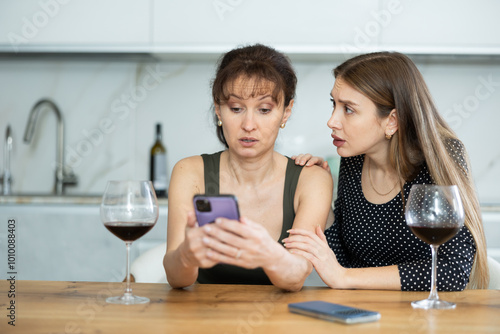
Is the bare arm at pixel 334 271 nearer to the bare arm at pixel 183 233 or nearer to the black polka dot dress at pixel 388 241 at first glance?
the black polka dot dress at pixel 388 241

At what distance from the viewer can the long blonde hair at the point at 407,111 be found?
160 centimetres

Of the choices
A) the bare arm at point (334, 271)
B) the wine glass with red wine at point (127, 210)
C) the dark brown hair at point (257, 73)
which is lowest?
the bare arm at point (334, 271)

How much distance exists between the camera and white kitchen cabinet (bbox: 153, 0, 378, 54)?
2873 millimetres

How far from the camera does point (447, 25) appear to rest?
9.31 ft

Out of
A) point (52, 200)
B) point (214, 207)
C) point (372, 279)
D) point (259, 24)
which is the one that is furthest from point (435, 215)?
point (52, 200)

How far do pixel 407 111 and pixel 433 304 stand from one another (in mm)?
735

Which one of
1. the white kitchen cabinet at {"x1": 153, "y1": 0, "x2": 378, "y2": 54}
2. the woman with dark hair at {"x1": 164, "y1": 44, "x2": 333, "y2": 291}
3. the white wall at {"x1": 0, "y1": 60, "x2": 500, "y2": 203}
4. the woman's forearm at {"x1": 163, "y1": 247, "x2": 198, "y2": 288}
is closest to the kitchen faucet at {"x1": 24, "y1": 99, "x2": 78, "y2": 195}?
the white wall at {"x1": 0, "y1": 60, "x2": 500, "y2": 203}

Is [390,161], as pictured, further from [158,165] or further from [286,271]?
[158,165]

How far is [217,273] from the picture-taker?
1.65 m

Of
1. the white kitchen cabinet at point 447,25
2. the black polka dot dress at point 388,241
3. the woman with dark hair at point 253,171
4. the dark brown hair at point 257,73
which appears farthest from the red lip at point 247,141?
the white kitchen cabinet at point 447,25

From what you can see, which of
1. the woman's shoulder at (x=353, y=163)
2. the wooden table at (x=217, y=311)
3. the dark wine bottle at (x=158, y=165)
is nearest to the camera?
the wooden table at (x=217, y=311)

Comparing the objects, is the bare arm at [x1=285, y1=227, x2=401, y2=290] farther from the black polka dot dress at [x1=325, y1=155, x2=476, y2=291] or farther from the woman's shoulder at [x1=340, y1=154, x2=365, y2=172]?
the woman's shoulder at [x1=340, y1=154, x2=365, y2=172]

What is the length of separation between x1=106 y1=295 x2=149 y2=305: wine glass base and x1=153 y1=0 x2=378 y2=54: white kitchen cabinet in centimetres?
197

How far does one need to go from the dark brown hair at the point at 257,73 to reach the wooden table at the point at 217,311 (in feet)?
1.94
